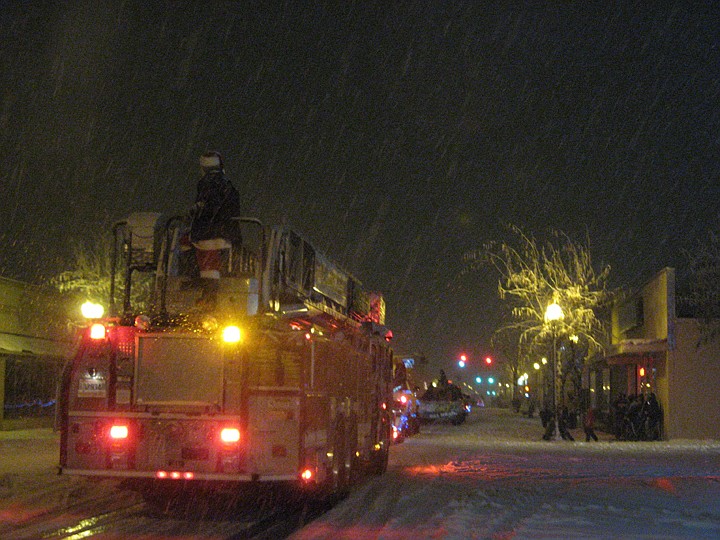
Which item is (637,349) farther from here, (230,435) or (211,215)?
(230,435)

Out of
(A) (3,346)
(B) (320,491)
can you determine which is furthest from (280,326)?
(A) (3,346)

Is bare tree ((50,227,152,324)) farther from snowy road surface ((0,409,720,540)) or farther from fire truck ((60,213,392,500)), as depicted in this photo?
fire truck ((60,213,392,500))

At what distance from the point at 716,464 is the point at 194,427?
13.8 metres

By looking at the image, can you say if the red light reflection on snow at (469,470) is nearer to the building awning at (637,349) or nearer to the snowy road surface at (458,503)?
the snowy road surface at (458,503)

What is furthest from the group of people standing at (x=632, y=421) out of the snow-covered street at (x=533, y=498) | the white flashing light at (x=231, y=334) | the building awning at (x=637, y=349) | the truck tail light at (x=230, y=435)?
the white flashing light at (x=231, y=334)

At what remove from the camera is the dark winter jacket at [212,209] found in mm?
12578

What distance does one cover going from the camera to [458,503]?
1346 centimetres

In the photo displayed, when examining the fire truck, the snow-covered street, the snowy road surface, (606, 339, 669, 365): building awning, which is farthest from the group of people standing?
the fire truck

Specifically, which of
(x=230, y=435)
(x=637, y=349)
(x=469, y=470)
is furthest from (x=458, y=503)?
(x=637, y=349)

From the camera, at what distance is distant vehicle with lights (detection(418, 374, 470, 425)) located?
152ft

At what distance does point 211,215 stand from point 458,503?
5.21m

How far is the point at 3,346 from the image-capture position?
3127cm

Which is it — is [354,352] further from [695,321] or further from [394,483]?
[695,321]

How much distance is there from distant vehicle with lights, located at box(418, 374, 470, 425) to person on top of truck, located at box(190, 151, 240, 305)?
3454 cm
